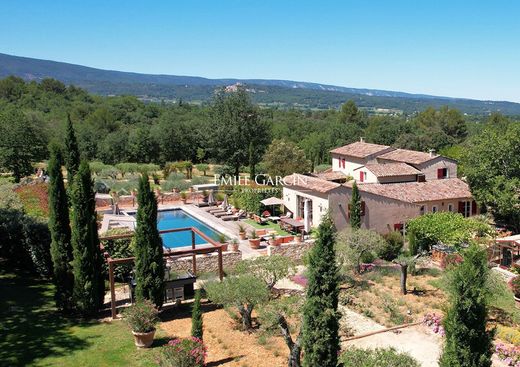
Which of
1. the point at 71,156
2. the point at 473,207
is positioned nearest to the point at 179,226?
the point at 71,156

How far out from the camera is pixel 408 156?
4022cm

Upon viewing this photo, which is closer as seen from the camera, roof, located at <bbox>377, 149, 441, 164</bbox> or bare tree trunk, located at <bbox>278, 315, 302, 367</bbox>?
bare tree trunk, located at <bbox>278, 315, 302, 367</bbox>

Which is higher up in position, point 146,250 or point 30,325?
point 146,250

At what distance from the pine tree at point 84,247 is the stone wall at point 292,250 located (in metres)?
10.3

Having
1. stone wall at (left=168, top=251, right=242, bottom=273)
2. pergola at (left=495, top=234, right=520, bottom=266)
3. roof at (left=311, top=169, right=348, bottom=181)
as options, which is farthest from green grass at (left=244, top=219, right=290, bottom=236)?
pergola at (left=495, top=234, right=520, bottom=266)

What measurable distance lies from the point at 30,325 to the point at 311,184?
19.7 metres

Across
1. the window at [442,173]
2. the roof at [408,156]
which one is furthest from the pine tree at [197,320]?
the window at [442,173]

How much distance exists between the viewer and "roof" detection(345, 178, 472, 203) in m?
30.8

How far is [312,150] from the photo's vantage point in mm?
69375

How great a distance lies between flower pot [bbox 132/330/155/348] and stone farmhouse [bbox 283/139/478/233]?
14.3 meters

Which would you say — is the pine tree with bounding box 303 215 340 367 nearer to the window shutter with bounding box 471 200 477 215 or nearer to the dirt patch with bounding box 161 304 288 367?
the dirt patch with bounding box 161 304 288 367

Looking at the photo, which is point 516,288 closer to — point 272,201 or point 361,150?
point 272,201

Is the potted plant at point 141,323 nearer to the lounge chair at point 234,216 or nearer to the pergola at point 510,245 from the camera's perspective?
the pergola at point 510,245

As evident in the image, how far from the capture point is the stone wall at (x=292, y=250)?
25.8 m
